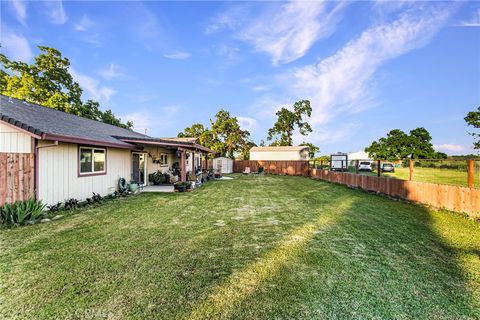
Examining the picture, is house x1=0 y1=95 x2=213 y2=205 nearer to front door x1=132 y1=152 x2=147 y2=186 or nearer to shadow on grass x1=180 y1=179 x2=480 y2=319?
front door x1=132 y1=152 x2=147 y2=186

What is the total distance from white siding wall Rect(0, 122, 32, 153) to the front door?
5.13m

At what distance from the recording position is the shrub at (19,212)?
5.22 metres

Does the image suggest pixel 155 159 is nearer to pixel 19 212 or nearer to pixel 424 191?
pixel 19 212

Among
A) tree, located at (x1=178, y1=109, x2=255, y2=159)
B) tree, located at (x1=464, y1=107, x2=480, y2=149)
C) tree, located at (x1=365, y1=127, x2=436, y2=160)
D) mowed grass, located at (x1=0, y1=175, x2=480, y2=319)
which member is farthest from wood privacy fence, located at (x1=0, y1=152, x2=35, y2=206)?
tree, located at (x1=365, y1=127, x2=436, y2=160)

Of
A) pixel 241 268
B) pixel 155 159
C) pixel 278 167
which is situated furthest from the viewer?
pixel 278 167

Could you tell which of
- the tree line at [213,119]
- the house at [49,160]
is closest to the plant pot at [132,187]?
the house at [49,160]

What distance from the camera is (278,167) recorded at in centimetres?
2642

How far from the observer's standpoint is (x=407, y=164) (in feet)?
27.2

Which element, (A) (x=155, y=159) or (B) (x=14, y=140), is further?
(A) (x=155, y=159)

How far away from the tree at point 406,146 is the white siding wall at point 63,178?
143 feet

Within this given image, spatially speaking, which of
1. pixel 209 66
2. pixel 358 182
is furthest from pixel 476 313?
pixel 209 66

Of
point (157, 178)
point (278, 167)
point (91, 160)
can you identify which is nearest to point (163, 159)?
point (157, 178)

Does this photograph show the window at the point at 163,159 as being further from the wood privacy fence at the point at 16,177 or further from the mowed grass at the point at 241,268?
the mowed grass at the point at 241,268

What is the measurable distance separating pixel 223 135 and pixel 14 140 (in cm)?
2985
